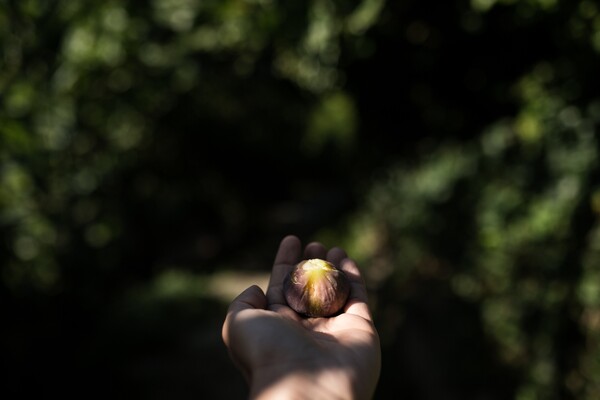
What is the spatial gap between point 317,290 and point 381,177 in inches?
192

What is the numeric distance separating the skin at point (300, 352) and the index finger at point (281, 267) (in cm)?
15

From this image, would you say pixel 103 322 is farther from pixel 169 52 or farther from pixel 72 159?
pixel 169 52

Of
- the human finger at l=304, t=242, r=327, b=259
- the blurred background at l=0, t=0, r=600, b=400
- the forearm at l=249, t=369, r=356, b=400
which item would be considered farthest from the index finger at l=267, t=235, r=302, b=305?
the blurred background at l=0, t=0, r=600, b=400

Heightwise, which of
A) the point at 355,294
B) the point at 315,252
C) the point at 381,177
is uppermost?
the point at 315,252

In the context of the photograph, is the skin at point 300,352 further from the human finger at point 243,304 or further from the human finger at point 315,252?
the human finger at point 315,252

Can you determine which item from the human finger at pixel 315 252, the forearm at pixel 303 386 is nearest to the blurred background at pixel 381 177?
the human finger at pixel 315 252

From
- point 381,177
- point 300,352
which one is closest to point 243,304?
point 300,352

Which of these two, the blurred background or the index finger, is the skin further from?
the blurred background

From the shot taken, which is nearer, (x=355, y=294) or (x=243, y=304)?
(x=243, y=304)

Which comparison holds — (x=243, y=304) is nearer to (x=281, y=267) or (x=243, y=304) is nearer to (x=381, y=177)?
(x=281, y=267)

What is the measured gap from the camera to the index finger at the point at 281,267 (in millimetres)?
2285

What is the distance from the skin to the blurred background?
1.34 m

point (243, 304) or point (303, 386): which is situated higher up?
point (243, 304)

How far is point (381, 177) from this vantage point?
6.86 m
